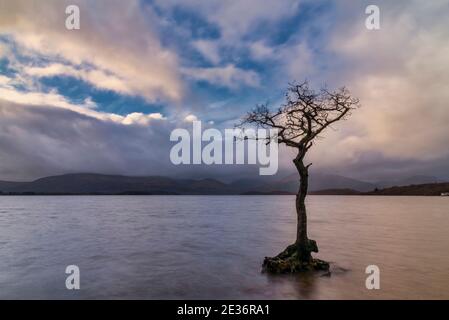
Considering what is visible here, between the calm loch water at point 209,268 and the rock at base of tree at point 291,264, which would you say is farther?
the rock at base of tree at point 291,264

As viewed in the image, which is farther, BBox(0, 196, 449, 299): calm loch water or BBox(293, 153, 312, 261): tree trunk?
BBox(293, 153, 312, 261): tree trunk

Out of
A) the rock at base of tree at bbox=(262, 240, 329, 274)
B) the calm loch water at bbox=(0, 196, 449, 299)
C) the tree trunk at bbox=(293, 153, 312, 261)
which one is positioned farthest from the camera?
the tree trunk at bbox=(293, 153, 312, 261)

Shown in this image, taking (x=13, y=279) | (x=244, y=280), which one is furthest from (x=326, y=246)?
(x=13, y=279)

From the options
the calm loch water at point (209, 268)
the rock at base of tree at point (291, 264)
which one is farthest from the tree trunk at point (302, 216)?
the calm loch water at point (209, 268)

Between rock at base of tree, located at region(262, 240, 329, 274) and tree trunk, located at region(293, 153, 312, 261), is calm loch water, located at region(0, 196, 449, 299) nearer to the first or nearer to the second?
rock at base of tree, located at region(262, 240, 329, 274)

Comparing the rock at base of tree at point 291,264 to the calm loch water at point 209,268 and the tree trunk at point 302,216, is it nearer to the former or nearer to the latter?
the tree trunk at point 302,216

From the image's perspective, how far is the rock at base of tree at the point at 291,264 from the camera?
2302cm

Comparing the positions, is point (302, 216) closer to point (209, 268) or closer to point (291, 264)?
point (291, 264)

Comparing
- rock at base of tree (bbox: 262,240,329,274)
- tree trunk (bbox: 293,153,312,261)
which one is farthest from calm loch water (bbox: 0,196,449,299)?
tree trunk (bbox: 293,153,312,261)

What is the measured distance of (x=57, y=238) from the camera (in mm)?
47812

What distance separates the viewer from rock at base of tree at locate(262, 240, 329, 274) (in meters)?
23.0

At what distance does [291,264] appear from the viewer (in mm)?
23078

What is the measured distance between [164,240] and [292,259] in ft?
81.5
